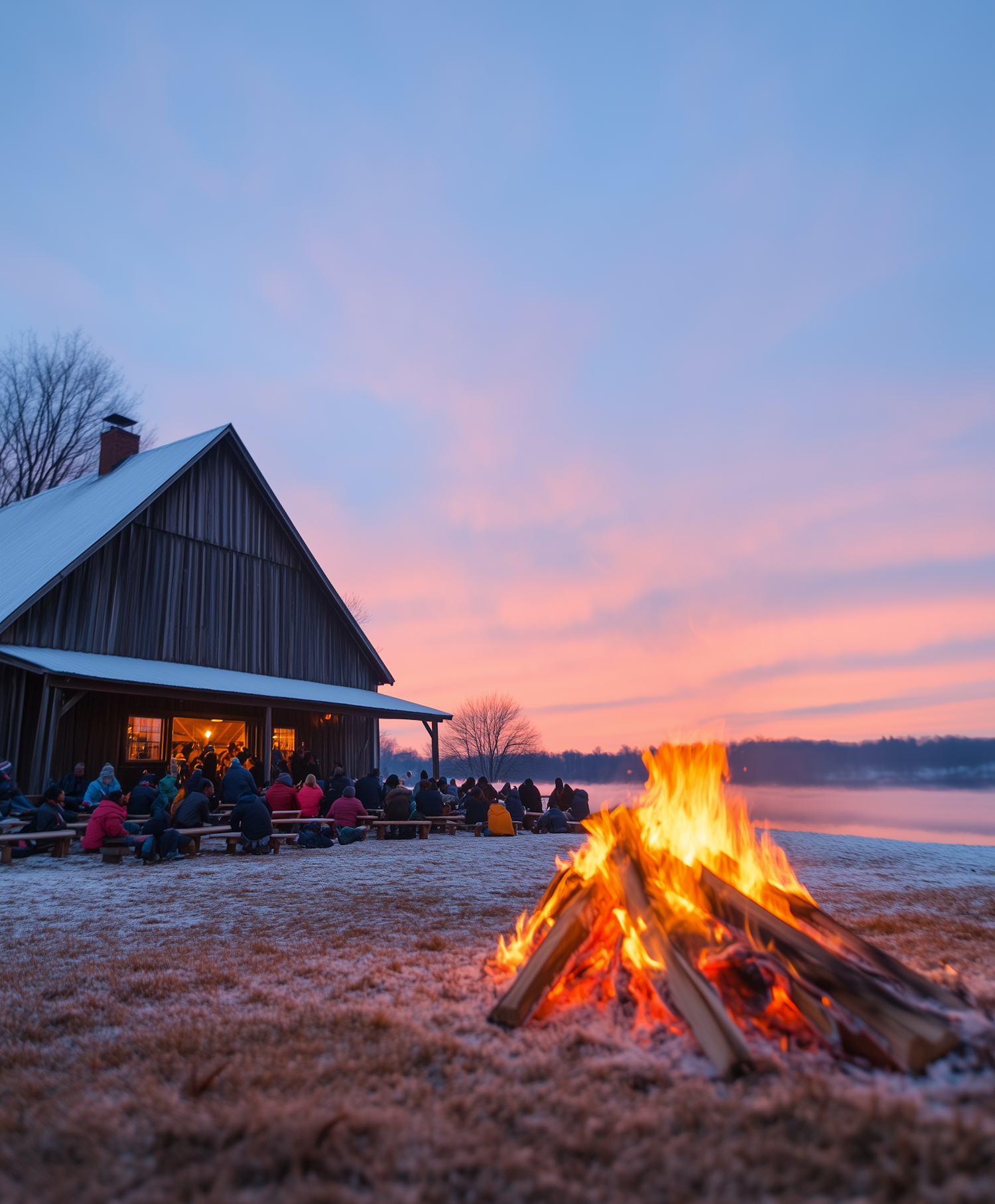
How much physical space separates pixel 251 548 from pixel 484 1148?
20679 millimetres

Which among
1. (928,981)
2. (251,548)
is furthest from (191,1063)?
(251,548)

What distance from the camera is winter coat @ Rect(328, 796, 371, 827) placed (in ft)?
45.3

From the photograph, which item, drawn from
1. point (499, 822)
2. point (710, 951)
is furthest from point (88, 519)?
point (710, 951)

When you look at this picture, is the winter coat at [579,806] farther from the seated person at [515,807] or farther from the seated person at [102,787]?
the seated person at [102,787]

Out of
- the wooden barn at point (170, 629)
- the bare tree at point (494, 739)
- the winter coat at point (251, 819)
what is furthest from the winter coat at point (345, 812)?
the bare tree at point (494, 739)

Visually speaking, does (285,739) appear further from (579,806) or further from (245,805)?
(245,805)

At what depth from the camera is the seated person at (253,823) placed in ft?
37.3

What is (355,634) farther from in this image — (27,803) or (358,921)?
(358,921)

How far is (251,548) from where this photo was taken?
2125 cm

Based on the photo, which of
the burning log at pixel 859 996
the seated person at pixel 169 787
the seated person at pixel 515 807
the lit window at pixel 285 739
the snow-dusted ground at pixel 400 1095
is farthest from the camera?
the lit window at pixel 285 739

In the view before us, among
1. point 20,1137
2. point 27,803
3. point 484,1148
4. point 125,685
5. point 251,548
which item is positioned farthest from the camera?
point 251,548

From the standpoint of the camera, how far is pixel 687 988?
302 centimetres

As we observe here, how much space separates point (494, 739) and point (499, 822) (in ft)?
149

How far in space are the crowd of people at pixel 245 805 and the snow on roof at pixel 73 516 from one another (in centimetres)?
444
